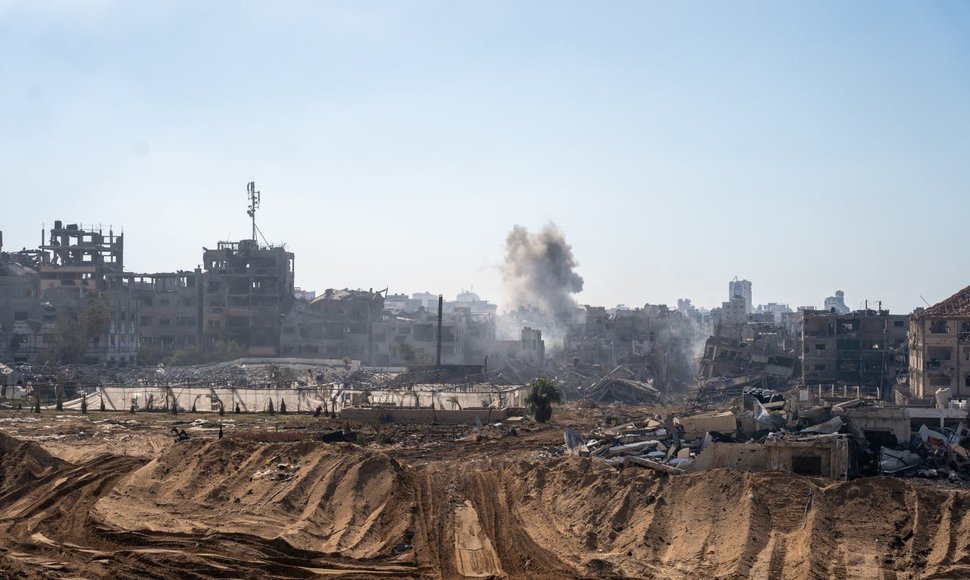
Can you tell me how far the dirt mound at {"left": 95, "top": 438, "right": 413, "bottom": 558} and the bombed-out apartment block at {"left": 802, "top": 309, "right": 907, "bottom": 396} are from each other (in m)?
41.1

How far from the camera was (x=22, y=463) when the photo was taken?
1055 inches

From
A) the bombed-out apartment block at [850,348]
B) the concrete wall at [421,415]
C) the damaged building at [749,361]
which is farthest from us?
the damaged building at [749,361]

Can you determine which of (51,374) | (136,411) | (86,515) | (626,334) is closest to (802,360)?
(626,334)

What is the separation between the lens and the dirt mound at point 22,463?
25828 millimetres

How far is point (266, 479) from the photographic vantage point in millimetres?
24672

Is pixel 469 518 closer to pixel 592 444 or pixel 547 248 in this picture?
pixel 592 444

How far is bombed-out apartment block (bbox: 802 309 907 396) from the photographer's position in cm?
6141

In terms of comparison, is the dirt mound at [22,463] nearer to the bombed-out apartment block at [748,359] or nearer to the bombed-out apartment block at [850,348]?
the bombed-out apartment block at [748,359]

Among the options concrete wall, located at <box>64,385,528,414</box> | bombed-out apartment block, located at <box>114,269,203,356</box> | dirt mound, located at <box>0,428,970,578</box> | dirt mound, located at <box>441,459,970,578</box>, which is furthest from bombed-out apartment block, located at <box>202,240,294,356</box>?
dirt mound, located at <box>441,459,970,578</box>

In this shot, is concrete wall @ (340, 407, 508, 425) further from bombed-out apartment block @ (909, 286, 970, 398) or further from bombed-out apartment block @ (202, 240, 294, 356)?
bombed-out apartment block @ (202, 240, 294, 356)

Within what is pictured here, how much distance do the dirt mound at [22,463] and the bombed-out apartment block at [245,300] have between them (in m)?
52.7

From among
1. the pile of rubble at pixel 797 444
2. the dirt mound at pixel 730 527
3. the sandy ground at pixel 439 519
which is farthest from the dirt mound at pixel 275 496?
the pile of rubble at pixel 797 444

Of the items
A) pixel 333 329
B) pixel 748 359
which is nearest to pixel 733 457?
pixel 748 359

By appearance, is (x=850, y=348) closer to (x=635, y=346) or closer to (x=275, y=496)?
(x=635, y=346)
